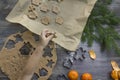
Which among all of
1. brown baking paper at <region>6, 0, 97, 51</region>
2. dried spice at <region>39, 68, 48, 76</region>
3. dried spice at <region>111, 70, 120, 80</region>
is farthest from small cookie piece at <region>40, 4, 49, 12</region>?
dried spice at <region>111, 70, 120, 80</region>

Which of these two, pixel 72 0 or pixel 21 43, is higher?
pixel 72 0

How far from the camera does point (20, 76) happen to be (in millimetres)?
1126

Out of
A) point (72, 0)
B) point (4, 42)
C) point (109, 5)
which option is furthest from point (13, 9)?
point (109, 5)

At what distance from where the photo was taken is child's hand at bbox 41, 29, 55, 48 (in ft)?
3.73

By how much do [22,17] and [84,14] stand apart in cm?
26

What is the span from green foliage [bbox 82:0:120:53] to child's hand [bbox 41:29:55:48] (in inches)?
6.2

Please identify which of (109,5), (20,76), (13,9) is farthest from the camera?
(109,5)

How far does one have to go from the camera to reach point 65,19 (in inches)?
48.7

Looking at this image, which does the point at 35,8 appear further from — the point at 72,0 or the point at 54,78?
the point at 54,78

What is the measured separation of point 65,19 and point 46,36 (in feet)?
0.44

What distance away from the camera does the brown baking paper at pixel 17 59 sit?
1.14 metres

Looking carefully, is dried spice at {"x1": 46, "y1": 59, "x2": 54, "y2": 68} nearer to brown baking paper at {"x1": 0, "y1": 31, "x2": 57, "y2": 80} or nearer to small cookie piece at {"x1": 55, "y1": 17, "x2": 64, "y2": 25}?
brown baking paper at {"x1": 0, "y1": 31, "x2": 57, "y2": 80}

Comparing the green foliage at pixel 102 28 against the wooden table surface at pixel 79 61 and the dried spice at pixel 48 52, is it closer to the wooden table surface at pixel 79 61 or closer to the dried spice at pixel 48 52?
the wooden table surface at pixel 79 61

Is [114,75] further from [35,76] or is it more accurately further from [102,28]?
[35,76]
